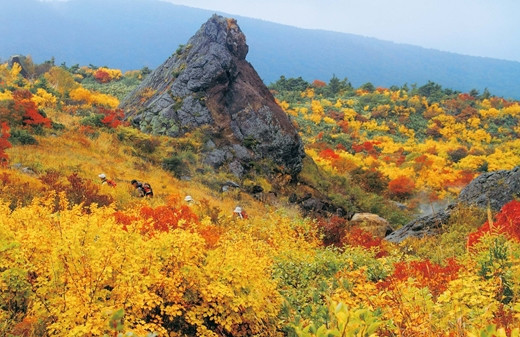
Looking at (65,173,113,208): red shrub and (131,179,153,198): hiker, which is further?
(131,179,153,198): hiker

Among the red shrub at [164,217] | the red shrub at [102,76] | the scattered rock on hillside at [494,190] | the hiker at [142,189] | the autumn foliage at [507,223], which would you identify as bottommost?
the red shrub at [102,76]

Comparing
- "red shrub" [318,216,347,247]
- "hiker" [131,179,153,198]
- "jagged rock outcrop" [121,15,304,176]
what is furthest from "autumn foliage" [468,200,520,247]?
"jagged rock outcrop" [121,15,304,176]

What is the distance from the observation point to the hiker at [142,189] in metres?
15.8

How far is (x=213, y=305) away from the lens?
580 cm

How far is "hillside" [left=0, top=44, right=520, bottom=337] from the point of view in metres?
4.88

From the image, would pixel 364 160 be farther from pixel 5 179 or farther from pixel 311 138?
pixel 5 179

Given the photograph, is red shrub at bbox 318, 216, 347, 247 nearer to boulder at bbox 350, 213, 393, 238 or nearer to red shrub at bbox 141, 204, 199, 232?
boulder at bbox 350, 213, 393, 238

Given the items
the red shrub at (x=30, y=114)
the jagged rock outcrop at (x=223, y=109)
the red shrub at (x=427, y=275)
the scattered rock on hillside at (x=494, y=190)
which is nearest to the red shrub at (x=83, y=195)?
the red shrub at (x=427, y=275)

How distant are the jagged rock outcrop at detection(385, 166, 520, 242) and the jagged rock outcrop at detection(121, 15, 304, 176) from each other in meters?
9.51

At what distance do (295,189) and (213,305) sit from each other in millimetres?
19381

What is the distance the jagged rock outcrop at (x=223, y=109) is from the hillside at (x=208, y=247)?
50.9 inches

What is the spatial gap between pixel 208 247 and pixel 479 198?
13401 millimetres

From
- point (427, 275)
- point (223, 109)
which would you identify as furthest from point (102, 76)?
point (427, 275)

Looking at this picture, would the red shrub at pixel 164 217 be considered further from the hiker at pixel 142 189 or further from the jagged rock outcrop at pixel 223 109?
the jagged rock outcrop at pixel 223 109
